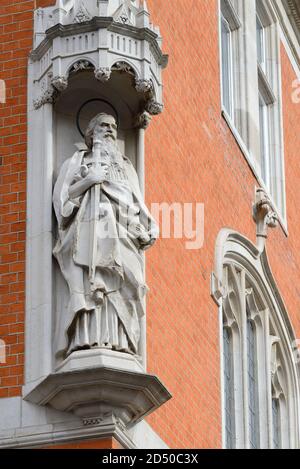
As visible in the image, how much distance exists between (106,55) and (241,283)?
5521 millimetres

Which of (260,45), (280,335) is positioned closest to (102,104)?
(280,335)

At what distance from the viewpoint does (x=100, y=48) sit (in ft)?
54.4

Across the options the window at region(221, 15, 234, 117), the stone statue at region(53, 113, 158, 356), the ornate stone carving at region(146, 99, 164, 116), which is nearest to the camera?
the stone statue at region(53, 113, 158, 356)

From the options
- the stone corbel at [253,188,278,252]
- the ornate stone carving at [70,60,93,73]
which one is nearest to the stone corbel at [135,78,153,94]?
the ornate stone carving at [70,60,93,73]

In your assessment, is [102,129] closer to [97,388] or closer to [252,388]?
[97,388]

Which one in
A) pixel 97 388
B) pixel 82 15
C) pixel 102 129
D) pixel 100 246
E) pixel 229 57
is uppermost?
pixel 229 57

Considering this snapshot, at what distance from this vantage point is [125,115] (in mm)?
17109

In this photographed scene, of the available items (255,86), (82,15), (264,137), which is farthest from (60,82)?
(264,137)

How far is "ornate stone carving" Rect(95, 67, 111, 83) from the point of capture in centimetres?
1647

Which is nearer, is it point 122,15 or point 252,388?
point 122,15

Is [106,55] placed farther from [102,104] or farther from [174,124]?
[174,124]

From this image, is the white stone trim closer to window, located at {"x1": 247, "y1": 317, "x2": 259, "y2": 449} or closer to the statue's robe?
the statue's robe

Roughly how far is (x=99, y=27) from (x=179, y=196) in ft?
9.15

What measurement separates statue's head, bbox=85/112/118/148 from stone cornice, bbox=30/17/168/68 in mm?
679
